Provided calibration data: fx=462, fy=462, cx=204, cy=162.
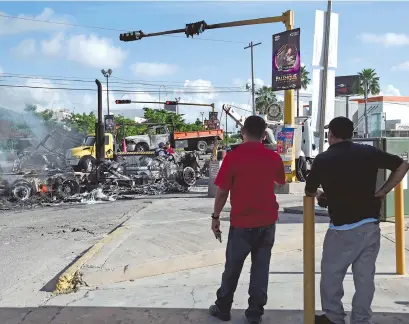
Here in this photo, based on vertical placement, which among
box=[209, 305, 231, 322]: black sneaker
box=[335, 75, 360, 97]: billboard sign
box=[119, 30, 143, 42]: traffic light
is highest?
box=[335, 75, 360, 97]: billboard sign

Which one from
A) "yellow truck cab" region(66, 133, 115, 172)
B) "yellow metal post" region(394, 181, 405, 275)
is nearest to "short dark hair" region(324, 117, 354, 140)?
"yellow metal post" region(394, 181, 405, 275)

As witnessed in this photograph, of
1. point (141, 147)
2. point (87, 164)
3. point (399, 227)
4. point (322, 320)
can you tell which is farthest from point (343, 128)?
point (141, 147)

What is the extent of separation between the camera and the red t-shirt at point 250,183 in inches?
153

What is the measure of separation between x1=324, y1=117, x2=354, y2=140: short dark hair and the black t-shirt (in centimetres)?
9

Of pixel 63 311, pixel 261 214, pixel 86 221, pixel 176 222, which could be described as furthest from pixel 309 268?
pixel 86 221

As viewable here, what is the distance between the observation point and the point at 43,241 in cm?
792

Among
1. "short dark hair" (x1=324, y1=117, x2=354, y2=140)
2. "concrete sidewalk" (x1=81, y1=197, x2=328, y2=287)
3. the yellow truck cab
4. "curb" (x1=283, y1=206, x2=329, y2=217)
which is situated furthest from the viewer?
the yellow truck cab

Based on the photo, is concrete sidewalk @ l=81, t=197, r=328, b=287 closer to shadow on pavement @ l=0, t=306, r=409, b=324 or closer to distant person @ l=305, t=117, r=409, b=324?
shadow on pavement @ l=0, t=306, r=409, b=324

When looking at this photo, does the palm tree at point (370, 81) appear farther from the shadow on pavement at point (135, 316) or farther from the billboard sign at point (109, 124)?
the shadow on pavement at point (135, 316)

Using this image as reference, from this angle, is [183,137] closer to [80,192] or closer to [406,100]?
[80,192]

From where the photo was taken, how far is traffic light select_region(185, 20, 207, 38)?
14.8 metres

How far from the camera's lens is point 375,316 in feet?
13.4

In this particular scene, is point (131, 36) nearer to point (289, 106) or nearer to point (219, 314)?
point (289, 106)

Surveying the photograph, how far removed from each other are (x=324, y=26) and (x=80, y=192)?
950cm
